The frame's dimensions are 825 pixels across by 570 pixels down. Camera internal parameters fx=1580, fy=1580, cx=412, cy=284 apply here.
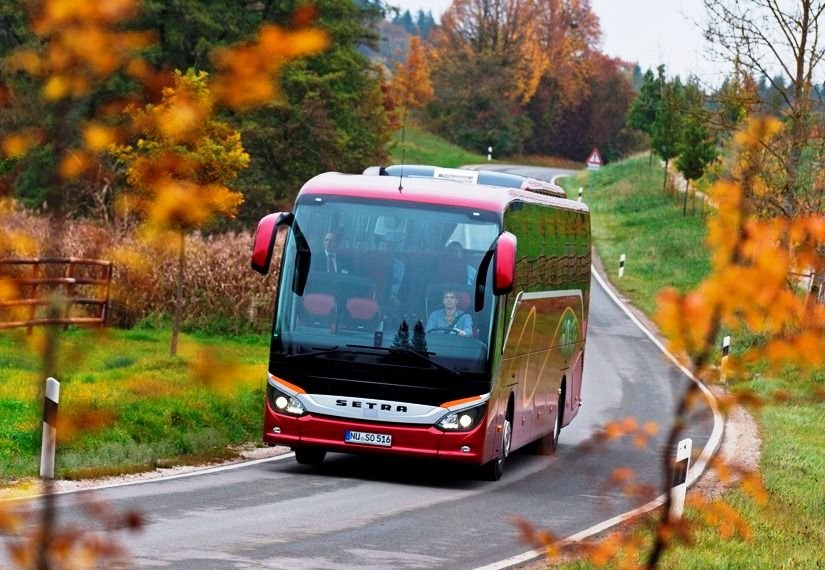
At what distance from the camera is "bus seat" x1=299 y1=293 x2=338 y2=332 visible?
53.1 feet

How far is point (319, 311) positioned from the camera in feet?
53.1

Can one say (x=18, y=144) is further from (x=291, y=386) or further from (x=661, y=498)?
(x=291, y=386)

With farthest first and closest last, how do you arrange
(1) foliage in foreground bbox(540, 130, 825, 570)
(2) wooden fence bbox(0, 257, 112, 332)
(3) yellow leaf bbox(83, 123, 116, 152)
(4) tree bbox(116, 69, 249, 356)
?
(1) foliage in foreground bbox(540, 130, 825, 570), (4) tree bbox(116, 69, 249, 356), (3) yellow leaf bbox(83, 123, 116, 152), (2) wooden fence bbox(0, 257, 112, 332)

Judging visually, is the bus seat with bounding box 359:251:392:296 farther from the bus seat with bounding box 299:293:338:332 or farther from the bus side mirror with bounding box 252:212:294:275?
the bus side mirror with bounding box 252:212:294:275

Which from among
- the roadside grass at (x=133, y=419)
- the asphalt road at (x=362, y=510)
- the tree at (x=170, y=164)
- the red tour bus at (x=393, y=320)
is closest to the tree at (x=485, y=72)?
the roadside grass at (x=133, y=419)

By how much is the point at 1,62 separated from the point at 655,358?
3158 centimetres

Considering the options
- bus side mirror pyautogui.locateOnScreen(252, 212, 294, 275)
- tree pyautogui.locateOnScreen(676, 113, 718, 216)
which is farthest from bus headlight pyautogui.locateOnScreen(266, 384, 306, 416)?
tree pyautogui.locateOnScreen(676, 113, 718, 216)

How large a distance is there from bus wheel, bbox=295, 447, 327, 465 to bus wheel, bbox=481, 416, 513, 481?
5.91 ft

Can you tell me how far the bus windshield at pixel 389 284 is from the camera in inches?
632

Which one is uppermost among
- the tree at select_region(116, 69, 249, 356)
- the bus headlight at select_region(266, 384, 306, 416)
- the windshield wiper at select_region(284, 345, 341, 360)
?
Result: the tree at select_region(116, 69, 249, 356)

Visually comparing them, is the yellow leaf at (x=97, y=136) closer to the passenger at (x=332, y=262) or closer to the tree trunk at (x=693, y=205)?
the passenger at (x=332, y=262)

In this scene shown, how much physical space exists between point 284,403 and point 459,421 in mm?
1826

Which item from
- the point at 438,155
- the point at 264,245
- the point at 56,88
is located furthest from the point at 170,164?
the point at 438,155

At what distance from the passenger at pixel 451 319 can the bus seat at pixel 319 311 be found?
1.01 m
